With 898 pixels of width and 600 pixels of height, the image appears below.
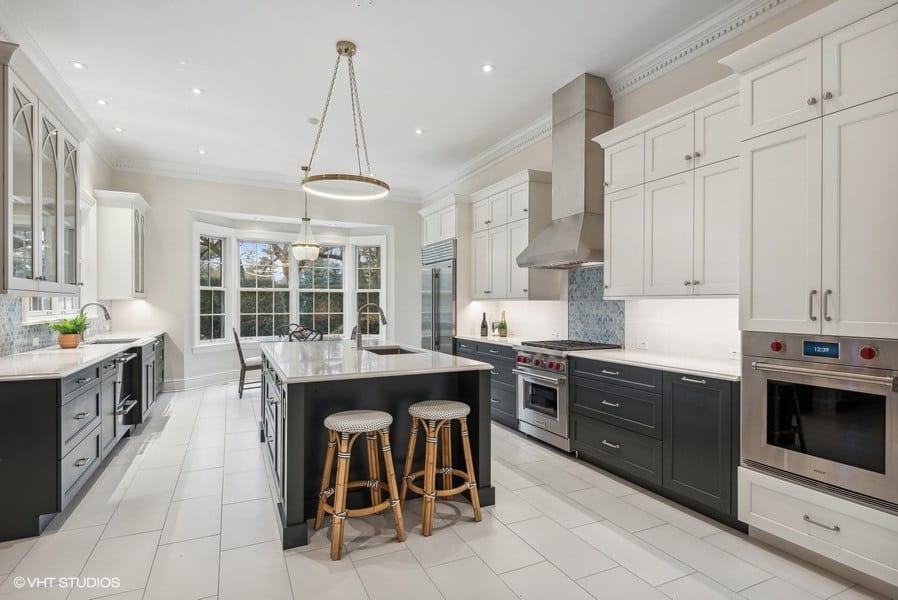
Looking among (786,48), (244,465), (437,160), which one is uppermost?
(437,160)

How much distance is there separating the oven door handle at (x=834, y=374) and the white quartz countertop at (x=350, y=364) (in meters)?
1.47

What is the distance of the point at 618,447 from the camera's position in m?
3.36

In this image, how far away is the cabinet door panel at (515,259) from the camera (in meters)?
4.78

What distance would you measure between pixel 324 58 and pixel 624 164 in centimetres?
244

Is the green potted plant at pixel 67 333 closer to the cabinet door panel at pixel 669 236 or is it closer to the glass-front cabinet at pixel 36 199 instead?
the glass-front cabinet at pixel 36 199

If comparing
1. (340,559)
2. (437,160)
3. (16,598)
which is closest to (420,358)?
(340,559)

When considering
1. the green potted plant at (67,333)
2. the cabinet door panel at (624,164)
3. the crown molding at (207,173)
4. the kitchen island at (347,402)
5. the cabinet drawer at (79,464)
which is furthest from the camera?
the crown molding at (207,173)

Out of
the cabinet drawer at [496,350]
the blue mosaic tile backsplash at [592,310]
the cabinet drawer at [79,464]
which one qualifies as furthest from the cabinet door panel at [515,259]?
the cabinet drawer at [79,464]

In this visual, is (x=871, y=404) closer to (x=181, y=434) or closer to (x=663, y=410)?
(x=663, y=410)

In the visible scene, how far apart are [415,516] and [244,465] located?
1645mm

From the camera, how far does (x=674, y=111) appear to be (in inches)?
126

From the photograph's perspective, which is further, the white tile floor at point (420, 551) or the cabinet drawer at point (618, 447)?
the cabinet drawer at point (618, 447)

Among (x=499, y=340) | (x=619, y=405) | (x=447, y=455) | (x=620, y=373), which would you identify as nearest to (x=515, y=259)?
(x=499, y=340)

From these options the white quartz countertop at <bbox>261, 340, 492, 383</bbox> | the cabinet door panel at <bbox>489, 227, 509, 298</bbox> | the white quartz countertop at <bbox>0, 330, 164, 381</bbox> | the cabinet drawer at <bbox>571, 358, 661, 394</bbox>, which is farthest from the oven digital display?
the white quartz countertop at <bbox>0, 330, 164, 381</bbox>
